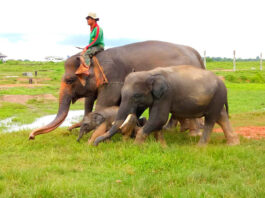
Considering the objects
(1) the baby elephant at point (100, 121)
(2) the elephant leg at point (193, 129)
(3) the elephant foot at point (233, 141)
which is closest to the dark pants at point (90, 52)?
(1) the baby elephant at point (100, 121)

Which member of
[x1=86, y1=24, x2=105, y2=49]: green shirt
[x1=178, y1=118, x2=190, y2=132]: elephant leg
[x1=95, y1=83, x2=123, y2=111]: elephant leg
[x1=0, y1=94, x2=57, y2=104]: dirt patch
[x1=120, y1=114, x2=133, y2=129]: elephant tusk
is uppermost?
[x1=86, y1=24, x2=105, y2=49]: green shirt

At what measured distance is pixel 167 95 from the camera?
6.19 meters

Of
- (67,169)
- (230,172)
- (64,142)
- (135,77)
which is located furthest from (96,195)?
(64,142)

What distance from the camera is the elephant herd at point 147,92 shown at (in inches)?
247

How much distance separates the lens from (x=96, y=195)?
4.01m

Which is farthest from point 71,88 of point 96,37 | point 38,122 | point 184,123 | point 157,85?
point 38,122

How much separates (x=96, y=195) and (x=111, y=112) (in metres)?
3.33

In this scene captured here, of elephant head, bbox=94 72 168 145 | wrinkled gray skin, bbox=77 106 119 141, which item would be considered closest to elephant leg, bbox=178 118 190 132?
wrinkled gray skin, bbox=77 106 119 141

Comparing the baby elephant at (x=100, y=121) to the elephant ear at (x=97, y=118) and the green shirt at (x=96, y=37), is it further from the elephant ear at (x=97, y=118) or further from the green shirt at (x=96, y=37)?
the green shirt at (x=96, y=37)

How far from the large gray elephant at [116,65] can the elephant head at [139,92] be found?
115cm

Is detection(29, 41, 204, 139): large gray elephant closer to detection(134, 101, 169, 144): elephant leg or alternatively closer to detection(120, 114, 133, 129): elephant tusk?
detection(120, 114, 133, 129): elephant tusk

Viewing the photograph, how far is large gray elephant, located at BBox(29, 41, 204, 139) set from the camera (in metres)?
7.54

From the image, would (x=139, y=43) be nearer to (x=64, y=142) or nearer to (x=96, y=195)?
(x=64, y=142)

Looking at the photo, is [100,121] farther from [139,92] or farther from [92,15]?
[92,15]
